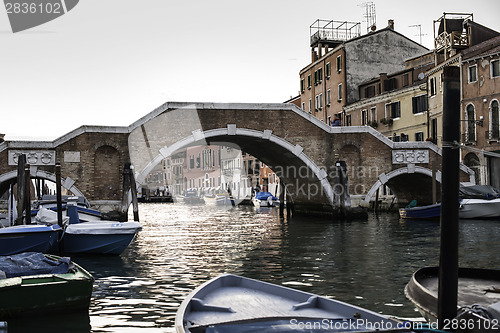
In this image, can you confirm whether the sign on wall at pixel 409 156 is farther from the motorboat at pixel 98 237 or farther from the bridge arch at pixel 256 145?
the motorboat at pixel 98 237

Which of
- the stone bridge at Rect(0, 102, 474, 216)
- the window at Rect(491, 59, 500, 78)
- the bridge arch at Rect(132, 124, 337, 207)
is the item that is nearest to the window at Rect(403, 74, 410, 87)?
the stone bridge at Rect(0, 102, 474, 216)

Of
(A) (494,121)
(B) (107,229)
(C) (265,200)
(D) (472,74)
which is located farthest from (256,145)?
(B) (107,229)

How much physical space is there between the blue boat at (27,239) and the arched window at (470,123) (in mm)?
16663

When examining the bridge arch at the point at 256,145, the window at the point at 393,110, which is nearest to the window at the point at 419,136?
the window at the point at 393,110

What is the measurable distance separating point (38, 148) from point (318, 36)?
1932 cm

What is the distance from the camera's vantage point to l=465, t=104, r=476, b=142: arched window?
2097 centimetres

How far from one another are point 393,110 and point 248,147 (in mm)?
8007

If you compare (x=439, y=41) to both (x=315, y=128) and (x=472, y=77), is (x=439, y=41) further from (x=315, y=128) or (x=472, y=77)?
(x=315, y=128)

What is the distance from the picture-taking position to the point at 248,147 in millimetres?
22438

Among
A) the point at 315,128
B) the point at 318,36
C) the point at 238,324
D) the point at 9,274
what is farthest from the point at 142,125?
the point at 318,36

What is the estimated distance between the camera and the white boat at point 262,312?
3.69m

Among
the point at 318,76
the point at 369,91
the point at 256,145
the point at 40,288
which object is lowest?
the point at 40,288

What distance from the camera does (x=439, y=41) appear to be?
23.6m

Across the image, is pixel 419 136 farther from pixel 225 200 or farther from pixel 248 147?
pixel 225 200
